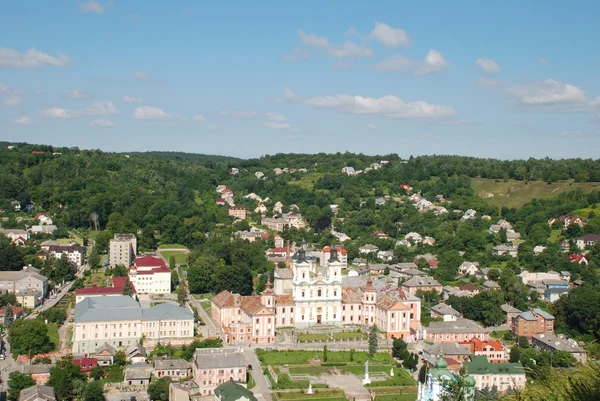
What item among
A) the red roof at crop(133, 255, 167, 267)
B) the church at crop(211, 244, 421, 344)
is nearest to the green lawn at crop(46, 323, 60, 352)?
the church at crop(211, 244, 421, 344)

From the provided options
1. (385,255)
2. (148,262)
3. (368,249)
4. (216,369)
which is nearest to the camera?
(216,369)

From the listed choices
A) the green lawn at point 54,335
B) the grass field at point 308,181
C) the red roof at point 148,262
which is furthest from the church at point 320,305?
the grass field at point 308,181

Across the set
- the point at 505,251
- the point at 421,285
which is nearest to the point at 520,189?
the point at 505,251

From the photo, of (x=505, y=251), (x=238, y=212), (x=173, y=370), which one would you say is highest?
(x=238, y=212)

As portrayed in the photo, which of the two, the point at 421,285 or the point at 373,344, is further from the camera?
the point at 421,285

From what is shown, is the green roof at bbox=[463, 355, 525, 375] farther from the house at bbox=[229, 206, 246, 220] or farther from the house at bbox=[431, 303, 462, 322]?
the house at bbox=[229, 206, 246, 220]

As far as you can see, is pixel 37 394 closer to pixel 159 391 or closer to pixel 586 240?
pixel 159 391
